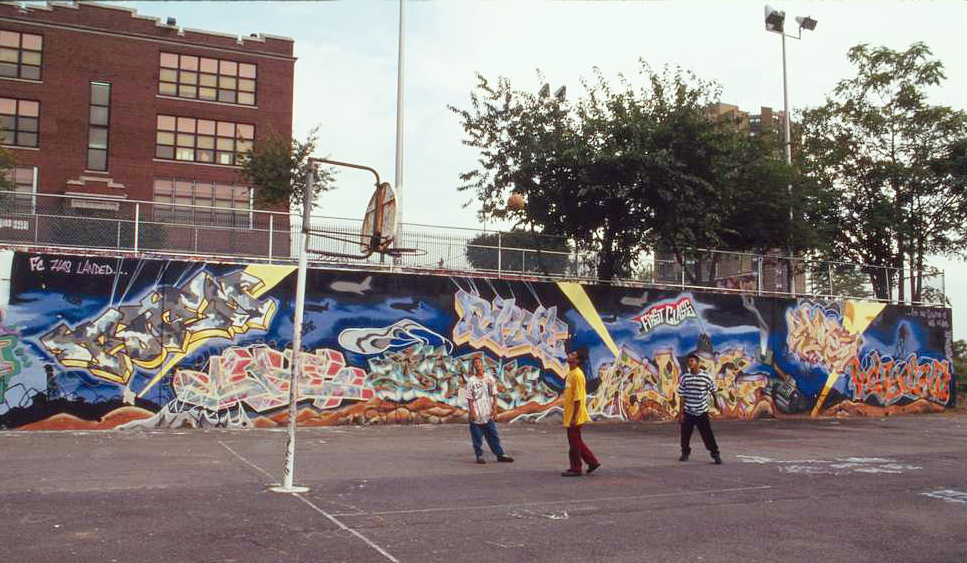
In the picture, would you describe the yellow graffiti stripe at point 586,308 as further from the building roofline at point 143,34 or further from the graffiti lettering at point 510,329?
the building roofline at point 143,34

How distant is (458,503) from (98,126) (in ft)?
124

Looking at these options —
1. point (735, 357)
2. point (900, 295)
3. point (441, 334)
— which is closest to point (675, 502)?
point (441, 334)

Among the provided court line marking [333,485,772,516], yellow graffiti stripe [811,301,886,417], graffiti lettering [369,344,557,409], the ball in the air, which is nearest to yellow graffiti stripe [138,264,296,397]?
graffiti lettering [369,344,557,409]

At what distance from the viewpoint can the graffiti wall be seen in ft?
55.9

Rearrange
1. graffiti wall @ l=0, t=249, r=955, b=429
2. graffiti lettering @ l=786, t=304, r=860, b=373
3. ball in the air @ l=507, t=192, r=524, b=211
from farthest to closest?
graffiti lettering @ l=786, t=304, r=860, b=373, ball in the air @ l=507, t=192, r=524, b=211, graffiti wall @ l=0, t=249, r=955, b=429

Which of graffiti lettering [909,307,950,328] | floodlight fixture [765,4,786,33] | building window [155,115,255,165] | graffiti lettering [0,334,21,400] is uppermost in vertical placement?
floodlight fixture [765,4,786,33]

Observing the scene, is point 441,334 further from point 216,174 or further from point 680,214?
point 216,174

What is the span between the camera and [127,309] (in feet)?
57.6

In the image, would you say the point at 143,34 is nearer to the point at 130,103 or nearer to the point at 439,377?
the point at 130,103

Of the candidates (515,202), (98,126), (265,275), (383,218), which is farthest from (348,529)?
(98,126)

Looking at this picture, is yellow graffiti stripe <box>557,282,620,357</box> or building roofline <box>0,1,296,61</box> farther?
building roofline <box>0,1,296,61</box>

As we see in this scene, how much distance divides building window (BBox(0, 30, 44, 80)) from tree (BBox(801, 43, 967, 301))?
3507 centimetres

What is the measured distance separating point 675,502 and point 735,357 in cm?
1625

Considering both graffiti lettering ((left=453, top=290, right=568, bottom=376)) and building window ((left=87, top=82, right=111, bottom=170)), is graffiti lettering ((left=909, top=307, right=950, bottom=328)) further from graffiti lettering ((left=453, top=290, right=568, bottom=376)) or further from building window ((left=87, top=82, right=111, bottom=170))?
building window ((left=87, top=82, right=111, bottom=170))
